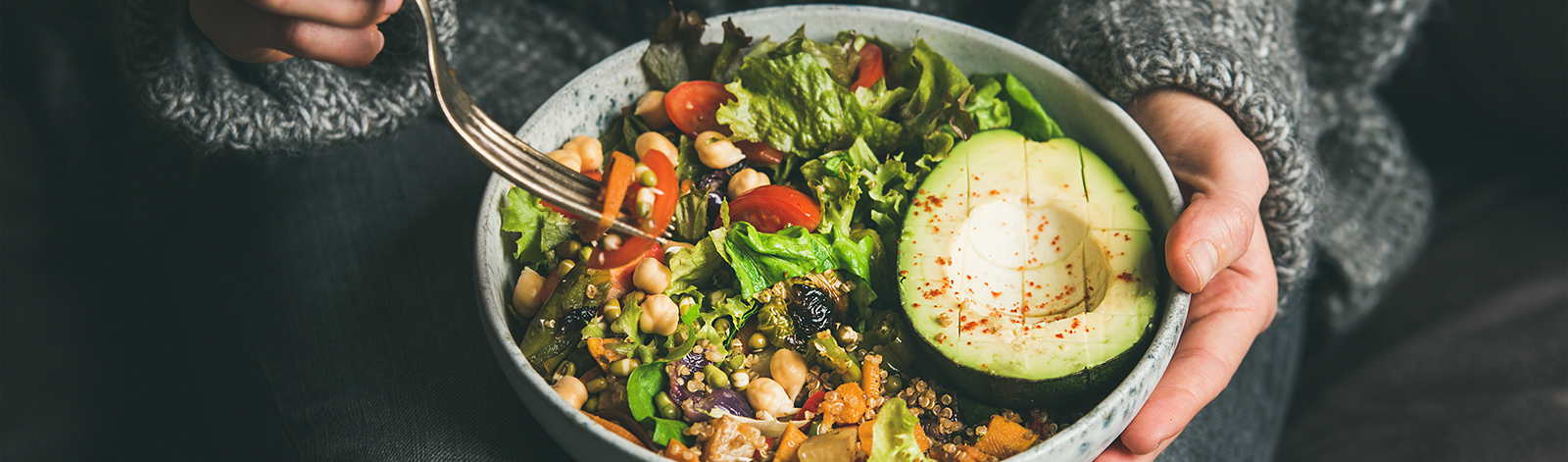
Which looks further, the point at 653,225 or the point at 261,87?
the point at 261,87

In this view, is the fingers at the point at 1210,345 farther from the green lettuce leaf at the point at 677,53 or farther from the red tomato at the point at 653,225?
the green lettuce leaf at the point at 677,53

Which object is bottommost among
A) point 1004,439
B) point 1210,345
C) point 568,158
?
point 1210,345

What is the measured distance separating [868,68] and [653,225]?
444 millimetres

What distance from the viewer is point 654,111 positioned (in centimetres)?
128

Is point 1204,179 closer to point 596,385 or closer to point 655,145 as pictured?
point 655,145

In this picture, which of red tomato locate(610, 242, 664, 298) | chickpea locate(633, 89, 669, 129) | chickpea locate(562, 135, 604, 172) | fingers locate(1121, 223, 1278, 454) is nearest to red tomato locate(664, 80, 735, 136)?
chickpea locate(633, 89, 669, 129)

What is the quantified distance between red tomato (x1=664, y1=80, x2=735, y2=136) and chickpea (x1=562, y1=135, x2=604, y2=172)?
0.40 feet

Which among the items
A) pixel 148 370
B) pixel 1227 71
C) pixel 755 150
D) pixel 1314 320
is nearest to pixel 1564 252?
pixel 1314 320

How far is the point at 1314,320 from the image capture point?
2.00 m

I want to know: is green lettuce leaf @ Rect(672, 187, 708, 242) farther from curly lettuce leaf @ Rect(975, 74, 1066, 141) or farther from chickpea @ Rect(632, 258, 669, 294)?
curly lettuce leaf @ Rect(975, 74, 1066, 141)

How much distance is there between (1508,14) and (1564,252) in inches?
19.7

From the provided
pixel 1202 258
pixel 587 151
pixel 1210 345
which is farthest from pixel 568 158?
pixel 1210 345

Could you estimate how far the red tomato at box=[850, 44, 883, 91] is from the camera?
1.32 m

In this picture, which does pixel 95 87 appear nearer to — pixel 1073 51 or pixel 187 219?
pixel 187 219
